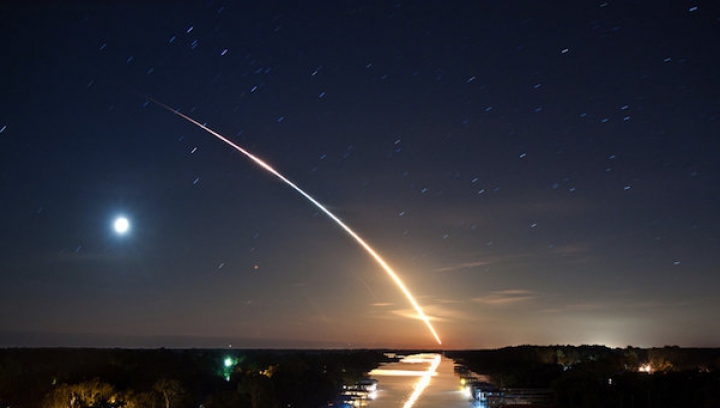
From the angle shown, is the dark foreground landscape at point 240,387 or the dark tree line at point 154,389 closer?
the dark tree line at point 154,389

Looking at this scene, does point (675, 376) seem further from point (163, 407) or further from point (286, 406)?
point (163, 407)

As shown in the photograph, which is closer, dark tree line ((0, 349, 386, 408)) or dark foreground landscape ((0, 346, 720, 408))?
dark tree line ((0, 349, 386, 408))

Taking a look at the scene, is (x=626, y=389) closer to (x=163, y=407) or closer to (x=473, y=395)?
(x=473, y=395)

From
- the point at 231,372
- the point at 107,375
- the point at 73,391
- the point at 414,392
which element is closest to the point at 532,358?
the point at 414,392

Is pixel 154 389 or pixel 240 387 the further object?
pixel 240 387

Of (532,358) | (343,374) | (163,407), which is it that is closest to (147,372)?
(163,407)

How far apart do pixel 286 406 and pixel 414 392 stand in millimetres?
35996

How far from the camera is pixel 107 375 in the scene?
4631cm

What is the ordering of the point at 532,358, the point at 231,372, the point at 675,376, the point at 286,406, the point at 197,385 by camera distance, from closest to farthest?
1. the point at 286,406
2. the point at 675,376
3. the point at 197,385
4. the point at 231,372
5. the point at 532,358

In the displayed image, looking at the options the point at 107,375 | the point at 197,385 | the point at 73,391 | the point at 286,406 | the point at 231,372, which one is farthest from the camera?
the point at 231,372

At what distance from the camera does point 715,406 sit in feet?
154

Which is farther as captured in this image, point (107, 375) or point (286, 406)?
point (286, 406)

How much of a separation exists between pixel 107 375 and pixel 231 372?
113 feet

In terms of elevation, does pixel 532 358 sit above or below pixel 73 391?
above
